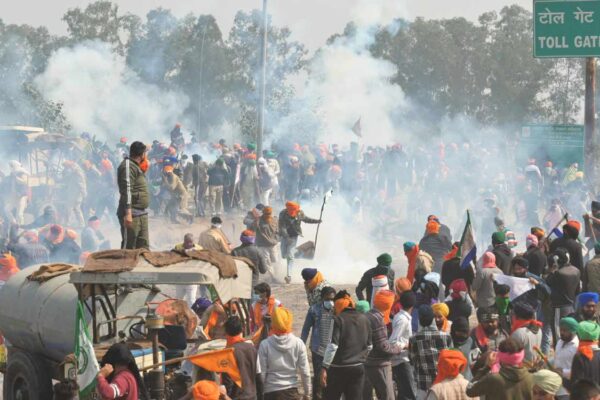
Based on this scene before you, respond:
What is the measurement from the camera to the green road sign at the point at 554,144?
120 feet

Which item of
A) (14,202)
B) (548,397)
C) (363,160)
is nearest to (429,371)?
(548,397)

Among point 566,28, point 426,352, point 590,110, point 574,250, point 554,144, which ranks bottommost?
point 426,352

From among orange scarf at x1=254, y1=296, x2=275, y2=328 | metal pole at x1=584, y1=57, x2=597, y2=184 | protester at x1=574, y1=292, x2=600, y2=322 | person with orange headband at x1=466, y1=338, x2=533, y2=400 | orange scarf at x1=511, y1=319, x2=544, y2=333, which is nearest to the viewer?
person with orange headband at x1=466, y1=338, x2=533, y2=400

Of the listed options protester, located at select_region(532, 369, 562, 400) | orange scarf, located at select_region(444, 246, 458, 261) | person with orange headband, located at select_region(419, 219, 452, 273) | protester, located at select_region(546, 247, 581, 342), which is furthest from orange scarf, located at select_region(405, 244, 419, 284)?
protester, located at select_region(532, 369, 562, 400)

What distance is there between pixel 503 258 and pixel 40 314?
620 centimetres

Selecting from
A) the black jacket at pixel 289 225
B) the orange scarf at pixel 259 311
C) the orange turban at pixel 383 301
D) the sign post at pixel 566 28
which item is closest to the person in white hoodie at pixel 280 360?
the orange turban at pixel 383 301

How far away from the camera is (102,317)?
12055 mm

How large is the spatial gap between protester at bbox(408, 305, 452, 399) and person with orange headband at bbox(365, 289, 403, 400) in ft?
2.44

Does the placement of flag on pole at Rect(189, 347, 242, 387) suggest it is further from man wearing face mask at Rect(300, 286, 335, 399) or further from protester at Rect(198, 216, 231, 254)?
protester at Rect(198, 216, 231, 254)

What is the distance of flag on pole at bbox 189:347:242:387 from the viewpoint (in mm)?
9727

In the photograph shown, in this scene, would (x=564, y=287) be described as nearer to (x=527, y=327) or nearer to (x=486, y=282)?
(x=486, y=282)

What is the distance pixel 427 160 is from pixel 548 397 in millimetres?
28107

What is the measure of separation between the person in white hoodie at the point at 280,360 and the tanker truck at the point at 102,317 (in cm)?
52

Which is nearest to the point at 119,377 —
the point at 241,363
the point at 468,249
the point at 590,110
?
the point at 241,363
